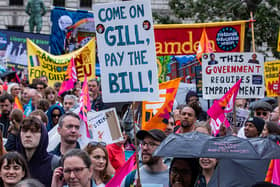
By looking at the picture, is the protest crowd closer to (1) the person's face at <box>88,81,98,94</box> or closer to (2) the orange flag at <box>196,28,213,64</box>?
(2) the orange flag at <box>196,28,213,64</box>

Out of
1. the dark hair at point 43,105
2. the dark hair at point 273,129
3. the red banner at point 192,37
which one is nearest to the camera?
the dark hair at point 273,129

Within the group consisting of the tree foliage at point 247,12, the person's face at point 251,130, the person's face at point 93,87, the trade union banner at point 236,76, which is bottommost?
the person's face at point 251,130

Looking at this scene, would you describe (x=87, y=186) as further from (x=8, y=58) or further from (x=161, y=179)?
(x=8, y=58)

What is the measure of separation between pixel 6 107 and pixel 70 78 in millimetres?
3532

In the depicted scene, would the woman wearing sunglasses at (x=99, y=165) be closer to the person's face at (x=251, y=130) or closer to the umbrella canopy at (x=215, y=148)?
the umbrella canopy at (x=215, y=148)

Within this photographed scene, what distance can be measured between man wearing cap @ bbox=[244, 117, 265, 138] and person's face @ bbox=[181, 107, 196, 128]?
0.67 m

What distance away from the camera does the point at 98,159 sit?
276 inches

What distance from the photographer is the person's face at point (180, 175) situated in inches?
227

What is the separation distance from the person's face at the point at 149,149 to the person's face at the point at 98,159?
1.40 feet

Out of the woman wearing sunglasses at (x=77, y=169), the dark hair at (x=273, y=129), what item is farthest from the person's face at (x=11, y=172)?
the dark hair at (x=273, y=129)

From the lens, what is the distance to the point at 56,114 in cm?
1030

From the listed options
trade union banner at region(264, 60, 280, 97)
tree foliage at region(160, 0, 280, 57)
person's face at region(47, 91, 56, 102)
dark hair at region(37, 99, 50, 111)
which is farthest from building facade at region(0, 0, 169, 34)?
dark hair at region(37, 99, 50, 111)

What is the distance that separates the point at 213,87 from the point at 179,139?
14.9 feet

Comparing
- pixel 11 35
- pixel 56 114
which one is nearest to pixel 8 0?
pixel 11 35
